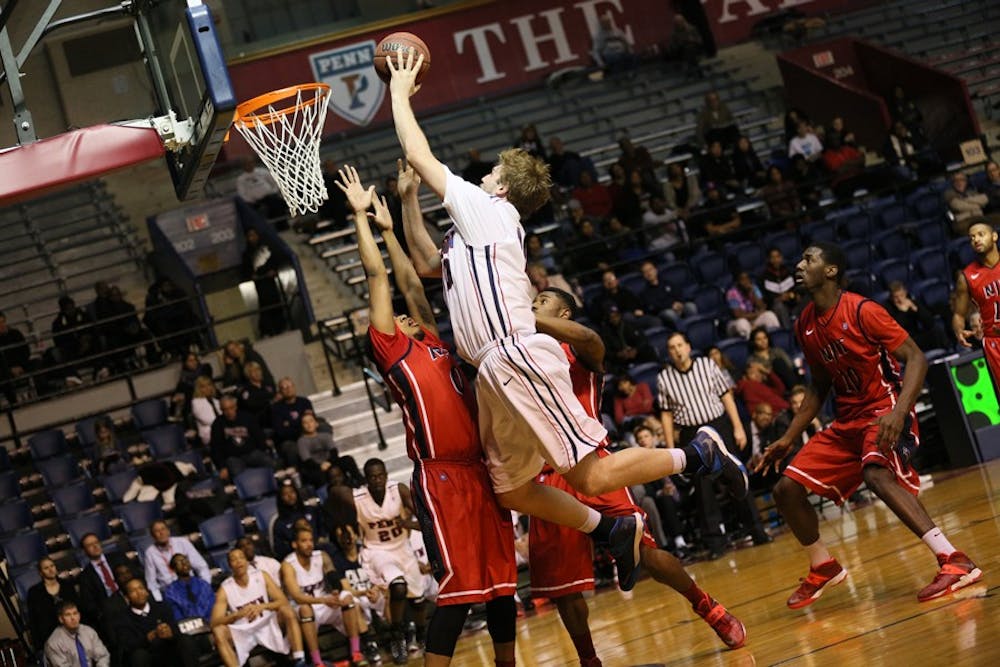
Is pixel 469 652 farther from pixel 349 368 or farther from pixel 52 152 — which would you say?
pixel 349 368

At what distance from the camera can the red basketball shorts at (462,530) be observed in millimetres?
5668

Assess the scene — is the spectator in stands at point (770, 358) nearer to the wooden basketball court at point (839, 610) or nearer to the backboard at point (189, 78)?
the wooden basketball court at point (839, 610)

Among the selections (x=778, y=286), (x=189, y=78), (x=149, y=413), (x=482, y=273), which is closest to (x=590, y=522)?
(x=482, y=273)

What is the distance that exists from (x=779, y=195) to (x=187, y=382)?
27.0ft

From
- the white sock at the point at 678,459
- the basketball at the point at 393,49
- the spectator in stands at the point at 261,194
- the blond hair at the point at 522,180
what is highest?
the spectator in stands at the point at 261,194

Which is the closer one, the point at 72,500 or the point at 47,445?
the point at 72,500

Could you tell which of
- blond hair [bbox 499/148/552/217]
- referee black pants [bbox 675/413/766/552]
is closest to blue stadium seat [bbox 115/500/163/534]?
referee black pants [bbox 675/413/766/552]

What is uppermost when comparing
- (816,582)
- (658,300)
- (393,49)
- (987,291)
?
(393,49)

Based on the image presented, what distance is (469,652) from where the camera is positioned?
9.45 m

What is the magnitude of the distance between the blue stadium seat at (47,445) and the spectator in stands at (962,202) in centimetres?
1102

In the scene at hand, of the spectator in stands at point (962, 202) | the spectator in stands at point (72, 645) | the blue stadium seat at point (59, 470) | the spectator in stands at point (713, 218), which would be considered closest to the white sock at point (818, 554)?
the spectator in stands at point (72, 645)

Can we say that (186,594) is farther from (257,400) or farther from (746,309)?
(746,309)

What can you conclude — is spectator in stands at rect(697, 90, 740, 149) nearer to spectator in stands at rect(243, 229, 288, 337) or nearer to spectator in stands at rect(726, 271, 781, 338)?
spectator in stands at rect(726, 271, 781, 338)

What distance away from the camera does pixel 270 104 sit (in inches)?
308
